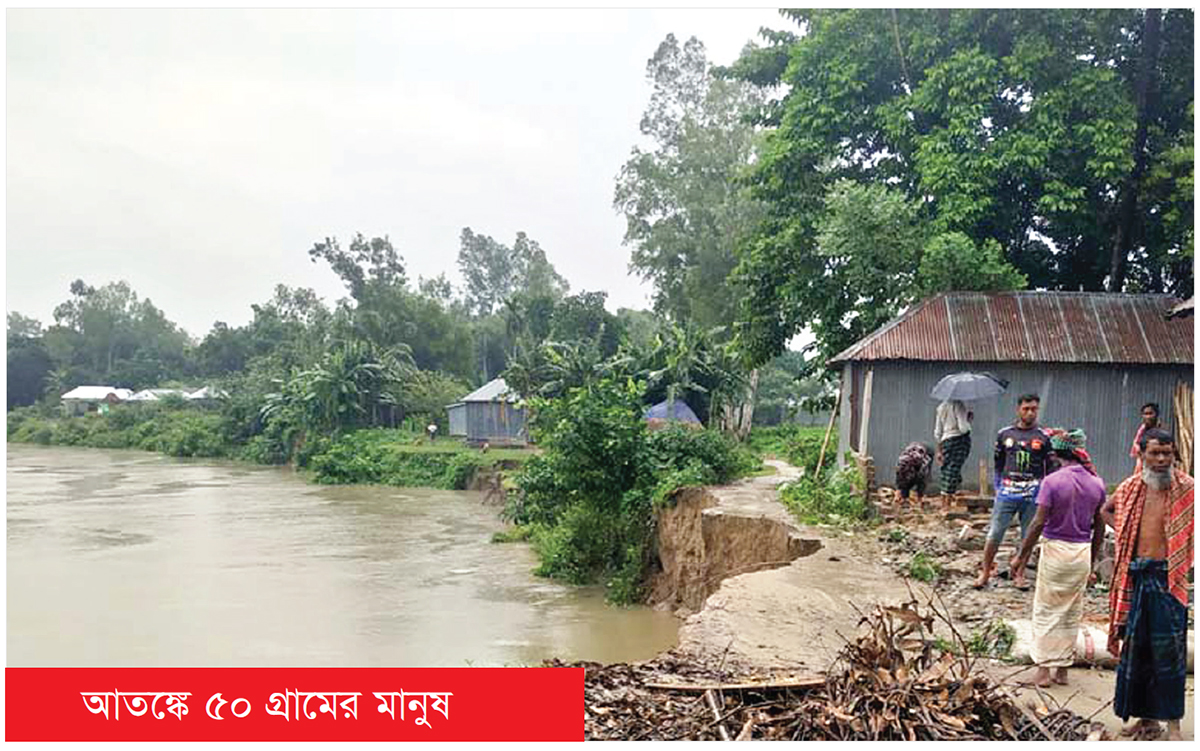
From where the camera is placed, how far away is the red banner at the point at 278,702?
397 centimetres

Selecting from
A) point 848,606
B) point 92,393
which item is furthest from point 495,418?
point 92,393

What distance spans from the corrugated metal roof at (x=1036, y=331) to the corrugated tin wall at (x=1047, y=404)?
15 centimetres

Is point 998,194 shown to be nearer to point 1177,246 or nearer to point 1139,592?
point 1177,246

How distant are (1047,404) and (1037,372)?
0.37 metres

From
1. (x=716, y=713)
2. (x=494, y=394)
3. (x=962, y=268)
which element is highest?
(x=962, y=268)

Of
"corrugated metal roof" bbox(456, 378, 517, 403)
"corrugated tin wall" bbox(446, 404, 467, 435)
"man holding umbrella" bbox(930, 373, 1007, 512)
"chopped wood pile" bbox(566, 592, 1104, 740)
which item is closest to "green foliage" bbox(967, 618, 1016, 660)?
"chopped wood pile" bbox(566, 592, 1104, 740)

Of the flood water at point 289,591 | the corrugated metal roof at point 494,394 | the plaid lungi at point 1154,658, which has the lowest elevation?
the flood water at point 289,591

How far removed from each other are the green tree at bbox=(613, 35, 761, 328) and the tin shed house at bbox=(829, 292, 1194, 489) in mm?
12699

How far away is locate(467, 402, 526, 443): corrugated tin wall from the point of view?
2951 centimetres

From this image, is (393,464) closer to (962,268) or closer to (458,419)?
(458,419)

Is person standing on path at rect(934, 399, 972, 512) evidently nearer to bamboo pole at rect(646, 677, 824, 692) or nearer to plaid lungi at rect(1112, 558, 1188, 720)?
plaid lungi at rect(1112, 558, 1188, 720)

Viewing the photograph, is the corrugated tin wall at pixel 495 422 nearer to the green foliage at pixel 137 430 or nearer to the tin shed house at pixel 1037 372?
the green foliage at pixel 137 430

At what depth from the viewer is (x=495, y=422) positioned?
30.0 metres

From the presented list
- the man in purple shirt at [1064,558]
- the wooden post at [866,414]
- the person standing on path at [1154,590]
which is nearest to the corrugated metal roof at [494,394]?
the wooden post at [866,414]
